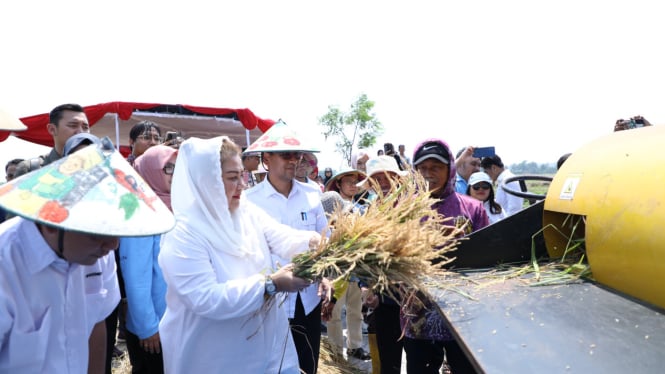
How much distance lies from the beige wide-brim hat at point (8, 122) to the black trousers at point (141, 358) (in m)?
1.57

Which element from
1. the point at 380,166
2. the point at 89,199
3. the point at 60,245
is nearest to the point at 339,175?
the point at 380,166

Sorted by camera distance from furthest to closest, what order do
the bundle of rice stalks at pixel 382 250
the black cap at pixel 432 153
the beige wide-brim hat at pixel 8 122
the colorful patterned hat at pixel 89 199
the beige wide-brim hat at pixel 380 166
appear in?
1. the beige wide-brim hat at pixel 380 166
2. the black cap at pixel 432 153
3. the beige wide-brim hat at pixel 8 122
4. the bundle of rice stalks at pixel 382 250
5. the colorful patterned hat at pixel 89 199

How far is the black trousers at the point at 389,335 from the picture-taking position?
9.97 feet

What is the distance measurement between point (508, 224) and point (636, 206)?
2.57 feet

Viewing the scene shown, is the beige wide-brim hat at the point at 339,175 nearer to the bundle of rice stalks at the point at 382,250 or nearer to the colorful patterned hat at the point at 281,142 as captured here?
the colorful patterned hat at the point at 281,142

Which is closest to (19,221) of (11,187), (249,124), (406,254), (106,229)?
(11,187)

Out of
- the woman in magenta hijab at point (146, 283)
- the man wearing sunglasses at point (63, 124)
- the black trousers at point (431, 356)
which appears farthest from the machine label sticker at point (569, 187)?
the man wearing sunglasses at point (63, 124)

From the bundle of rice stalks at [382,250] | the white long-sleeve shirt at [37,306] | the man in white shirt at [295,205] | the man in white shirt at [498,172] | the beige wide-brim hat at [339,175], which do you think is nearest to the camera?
the white long-sleeve shirt at [37,306]

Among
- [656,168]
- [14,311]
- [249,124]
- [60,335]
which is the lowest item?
[60,335]

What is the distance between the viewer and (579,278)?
75.2 inches

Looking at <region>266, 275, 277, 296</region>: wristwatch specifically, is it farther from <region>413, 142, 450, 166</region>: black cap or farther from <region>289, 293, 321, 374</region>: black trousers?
<region>413, 142, 450, 166</region>: black cap

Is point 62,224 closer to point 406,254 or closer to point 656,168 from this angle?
point 406,254

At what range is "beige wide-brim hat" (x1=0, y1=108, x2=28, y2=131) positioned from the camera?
2.55 metres

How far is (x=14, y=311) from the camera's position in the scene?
1372mm
